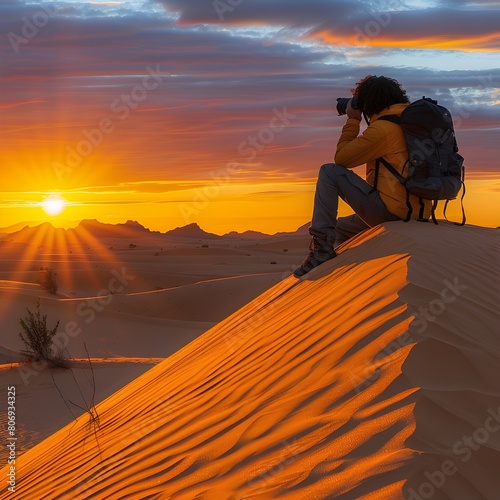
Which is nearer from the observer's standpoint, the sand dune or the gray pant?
the sand dune

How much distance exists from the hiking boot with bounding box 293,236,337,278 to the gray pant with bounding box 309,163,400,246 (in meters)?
0.07

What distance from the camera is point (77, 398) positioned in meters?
10.6

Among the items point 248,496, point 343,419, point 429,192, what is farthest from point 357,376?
point 429,192

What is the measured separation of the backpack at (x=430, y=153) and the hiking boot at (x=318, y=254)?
0.94m

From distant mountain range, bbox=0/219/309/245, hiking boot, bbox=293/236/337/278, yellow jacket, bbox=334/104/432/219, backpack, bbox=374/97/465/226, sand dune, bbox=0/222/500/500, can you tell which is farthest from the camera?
distant mountain range, bbox=0/219/309/245

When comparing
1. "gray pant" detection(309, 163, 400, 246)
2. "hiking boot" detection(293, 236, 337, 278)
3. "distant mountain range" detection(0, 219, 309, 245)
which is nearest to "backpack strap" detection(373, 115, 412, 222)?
"gray pant" detection(309, 163, 400, 246)

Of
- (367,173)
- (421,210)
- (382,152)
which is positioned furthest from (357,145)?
(421,210)

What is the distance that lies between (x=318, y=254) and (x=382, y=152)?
1.16m

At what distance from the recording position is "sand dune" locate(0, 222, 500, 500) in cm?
298

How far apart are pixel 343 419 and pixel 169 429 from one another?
5.12 ft

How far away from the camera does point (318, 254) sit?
23.6 ft

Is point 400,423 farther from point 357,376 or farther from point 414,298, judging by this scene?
point 414,298

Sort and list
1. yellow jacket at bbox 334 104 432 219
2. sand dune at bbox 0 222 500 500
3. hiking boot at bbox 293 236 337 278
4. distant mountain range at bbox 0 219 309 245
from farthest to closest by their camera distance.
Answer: distant mountain range at bbox 0 219 309 245
hiking boot at bbox 293 236 337 278
yellow jacket at bbox 334 104 432 219
sand dune at bbox 0 222 500 500

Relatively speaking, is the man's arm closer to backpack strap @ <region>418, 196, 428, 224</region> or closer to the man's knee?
the man's knee
